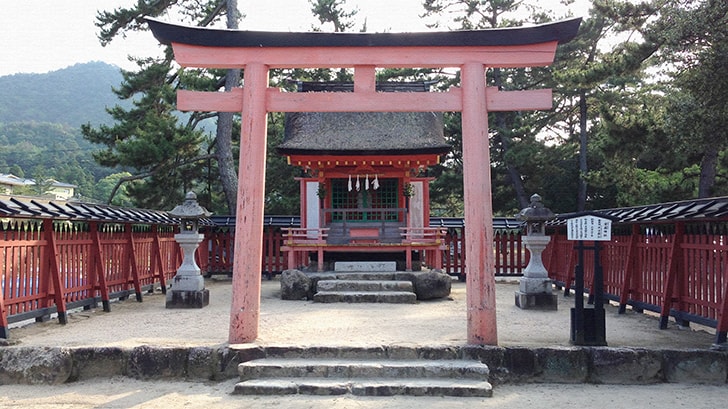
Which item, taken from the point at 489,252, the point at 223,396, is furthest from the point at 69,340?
the point at 489,252

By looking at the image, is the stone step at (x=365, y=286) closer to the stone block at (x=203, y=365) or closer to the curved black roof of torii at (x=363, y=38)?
the stone block at (x=203, y=365)

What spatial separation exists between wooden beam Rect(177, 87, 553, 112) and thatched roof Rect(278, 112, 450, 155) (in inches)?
312

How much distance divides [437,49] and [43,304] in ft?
24.4

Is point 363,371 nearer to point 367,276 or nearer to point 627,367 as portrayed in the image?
point 627,367

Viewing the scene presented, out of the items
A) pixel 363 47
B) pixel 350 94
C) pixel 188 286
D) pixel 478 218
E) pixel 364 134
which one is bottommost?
pixel 188 286

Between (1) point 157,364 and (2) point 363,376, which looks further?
(1) point 157,364

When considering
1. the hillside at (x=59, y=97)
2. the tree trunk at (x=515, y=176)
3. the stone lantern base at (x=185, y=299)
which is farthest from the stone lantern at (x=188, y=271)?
the hillside at (x=59, y=97)

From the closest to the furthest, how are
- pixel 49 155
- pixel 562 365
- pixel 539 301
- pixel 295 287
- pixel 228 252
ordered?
pixel 562 365
pixel 539 301
pixel 295 287
pixel 228 252
pixel 49 155

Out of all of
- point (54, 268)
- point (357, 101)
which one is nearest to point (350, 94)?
point (357, 101)

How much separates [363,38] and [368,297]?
6.55m

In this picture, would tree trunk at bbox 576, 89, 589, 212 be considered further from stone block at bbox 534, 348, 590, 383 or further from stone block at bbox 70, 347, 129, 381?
stone block at bbox 70, 347, 129, 381

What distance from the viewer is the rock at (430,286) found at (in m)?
12.5

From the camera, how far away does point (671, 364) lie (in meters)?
6.25

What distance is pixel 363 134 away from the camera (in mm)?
16469
